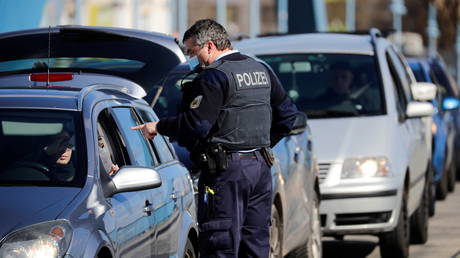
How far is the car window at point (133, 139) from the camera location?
22.4ft

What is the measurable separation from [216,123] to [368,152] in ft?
13.6

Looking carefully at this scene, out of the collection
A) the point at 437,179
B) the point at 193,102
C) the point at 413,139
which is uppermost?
the point at 193,102

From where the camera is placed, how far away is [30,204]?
217 inches

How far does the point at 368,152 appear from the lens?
36.0 feet

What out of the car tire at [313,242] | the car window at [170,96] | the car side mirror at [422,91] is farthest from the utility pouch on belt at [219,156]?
the car side mirror at [422,91]

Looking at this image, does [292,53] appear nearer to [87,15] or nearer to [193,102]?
[193,102]

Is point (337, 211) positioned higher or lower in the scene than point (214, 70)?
lower

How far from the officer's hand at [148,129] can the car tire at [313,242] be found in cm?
319

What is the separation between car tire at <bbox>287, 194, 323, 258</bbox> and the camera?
9781 millimetres

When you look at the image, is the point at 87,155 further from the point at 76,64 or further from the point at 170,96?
the point at 170,96

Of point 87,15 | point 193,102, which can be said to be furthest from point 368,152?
point 87,15

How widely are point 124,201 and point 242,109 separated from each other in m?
1.23

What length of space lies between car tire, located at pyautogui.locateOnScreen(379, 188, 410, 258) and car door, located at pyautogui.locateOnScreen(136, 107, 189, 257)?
375cm

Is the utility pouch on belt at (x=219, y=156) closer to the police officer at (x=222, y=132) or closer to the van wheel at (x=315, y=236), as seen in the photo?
the police officer at (x=222, y=132)
